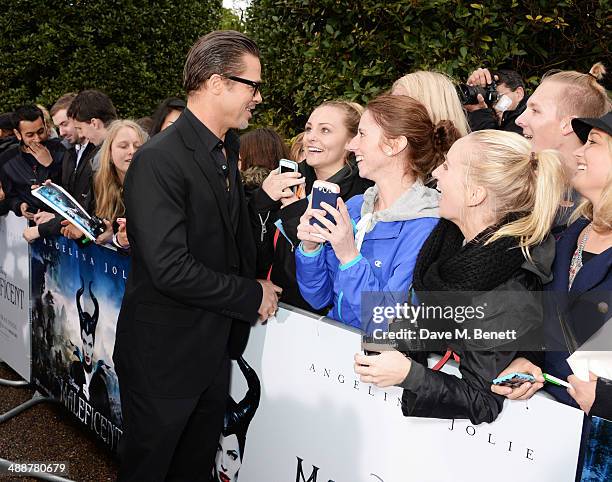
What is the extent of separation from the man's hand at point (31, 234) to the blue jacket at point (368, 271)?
2483 mm

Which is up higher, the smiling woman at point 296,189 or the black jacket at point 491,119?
the black jacket at point 491,119

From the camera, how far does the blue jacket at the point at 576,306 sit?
1963 mm

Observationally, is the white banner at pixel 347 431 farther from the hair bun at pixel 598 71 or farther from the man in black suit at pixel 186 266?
the hair bun at pixel 598 71

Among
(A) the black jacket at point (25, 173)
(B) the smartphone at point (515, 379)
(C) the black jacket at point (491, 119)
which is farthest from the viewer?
(A) the black jacket at point (25, 173)

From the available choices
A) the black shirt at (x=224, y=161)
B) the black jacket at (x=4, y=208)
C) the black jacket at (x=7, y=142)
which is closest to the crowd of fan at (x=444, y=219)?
the black shirt at (x=224, y=161)

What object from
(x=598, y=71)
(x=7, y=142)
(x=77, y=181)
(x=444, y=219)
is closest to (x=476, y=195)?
(x=444, y=219)

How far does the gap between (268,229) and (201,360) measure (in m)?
0.79

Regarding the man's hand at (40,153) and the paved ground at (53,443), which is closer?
the paved ground at (53,443)

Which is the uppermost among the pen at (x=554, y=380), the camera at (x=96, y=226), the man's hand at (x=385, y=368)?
the camera at (x=96, y=226)

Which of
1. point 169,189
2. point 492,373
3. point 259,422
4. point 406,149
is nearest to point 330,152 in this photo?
point 406,149

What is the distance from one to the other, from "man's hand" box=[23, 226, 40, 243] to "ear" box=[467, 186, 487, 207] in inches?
128

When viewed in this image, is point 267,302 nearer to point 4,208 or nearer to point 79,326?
point 79,326

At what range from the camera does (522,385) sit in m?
1.93

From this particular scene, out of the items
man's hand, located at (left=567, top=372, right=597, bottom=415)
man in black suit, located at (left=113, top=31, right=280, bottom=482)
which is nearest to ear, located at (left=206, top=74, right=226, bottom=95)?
man in black suit, located at (left=113, top=31, right=280, bottom=482)
